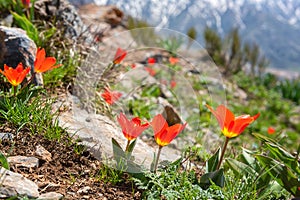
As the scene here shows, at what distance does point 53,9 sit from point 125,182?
95.8 inches

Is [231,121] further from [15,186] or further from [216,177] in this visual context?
[15,186]

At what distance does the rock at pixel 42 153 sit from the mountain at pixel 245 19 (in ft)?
340

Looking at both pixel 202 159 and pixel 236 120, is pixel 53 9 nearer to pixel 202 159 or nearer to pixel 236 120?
pixel 202 159

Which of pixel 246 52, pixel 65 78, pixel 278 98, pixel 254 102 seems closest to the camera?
pixel 65 78

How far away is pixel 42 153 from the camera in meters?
1.81

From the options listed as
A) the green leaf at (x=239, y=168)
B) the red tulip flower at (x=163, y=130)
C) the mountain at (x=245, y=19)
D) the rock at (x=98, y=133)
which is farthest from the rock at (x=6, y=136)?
the mountain at (x=245, y=19)

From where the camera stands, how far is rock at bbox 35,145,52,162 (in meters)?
1.79

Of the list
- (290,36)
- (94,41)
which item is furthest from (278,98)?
(290,36)

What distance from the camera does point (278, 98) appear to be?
762 centimetres

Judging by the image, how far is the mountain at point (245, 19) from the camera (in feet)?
406

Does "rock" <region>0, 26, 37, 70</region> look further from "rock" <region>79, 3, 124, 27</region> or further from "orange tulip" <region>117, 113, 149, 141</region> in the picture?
"rock" <region>79, 3, 124, 27</region>

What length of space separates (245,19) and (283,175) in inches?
7151

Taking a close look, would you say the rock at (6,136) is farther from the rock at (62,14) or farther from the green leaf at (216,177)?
the rock at (62,14)

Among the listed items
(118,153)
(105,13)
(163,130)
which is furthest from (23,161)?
(105,13)
